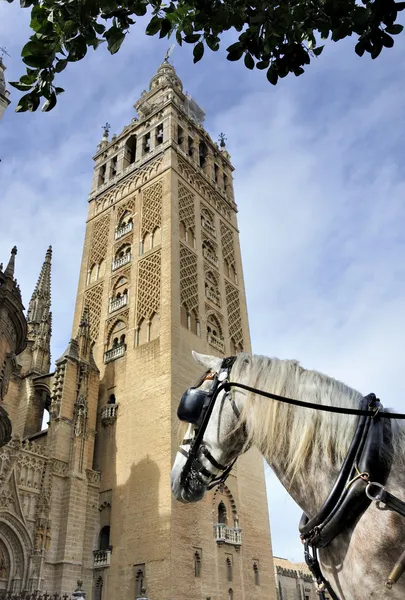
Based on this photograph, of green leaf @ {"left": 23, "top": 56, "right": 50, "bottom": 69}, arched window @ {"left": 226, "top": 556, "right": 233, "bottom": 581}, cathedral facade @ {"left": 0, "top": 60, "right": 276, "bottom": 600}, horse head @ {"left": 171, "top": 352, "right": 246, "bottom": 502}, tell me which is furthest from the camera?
arched window @ {"left": 226, "top": 556, "right": 233, "bottom": 581}

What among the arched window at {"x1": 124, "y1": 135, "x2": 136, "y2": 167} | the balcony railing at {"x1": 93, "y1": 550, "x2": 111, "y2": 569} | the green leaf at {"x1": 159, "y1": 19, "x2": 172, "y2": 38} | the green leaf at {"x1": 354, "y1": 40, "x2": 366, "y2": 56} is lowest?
the balcony railing at {"x1": 93, "y1": 550, "x2": 111, "y2": 569}

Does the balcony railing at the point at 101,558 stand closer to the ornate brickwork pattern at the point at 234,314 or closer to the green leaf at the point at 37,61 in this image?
the ornate brickwork pattern at the point at 234,314

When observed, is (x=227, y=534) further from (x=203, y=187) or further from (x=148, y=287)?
(x=203, y=187)

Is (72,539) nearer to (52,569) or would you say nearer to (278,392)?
(52,569)

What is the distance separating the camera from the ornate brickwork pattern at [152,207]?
23.1m

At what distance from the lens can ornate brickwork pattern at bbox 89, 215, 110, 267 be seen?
25.4m

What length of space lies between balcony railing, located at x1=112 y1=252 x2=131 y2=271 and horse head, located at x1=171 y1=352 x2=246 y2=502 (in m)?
21.1

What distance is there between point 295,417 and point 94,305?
72.5 feet

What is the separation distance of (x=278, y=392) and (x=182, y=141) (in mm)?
26414

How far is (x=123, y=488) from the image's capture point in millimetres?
17000

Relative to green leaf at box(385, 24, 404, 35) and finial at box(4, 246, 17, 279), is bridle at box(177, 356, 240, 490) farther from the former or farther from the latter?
finial at box(4, 246, 17, 279)

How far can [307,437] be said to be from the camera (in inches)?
86.2

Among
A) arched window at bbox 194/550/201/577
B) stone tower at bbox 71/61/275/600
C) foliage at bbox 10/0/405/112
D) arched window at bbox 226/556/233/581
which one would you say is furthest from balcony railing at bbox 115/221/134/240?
foliage at bbox 10/0/405/112

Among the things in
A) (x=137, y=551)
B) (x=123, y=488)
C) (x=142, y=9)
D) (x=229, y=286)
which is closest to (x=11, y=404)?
(x=123, y=488)
